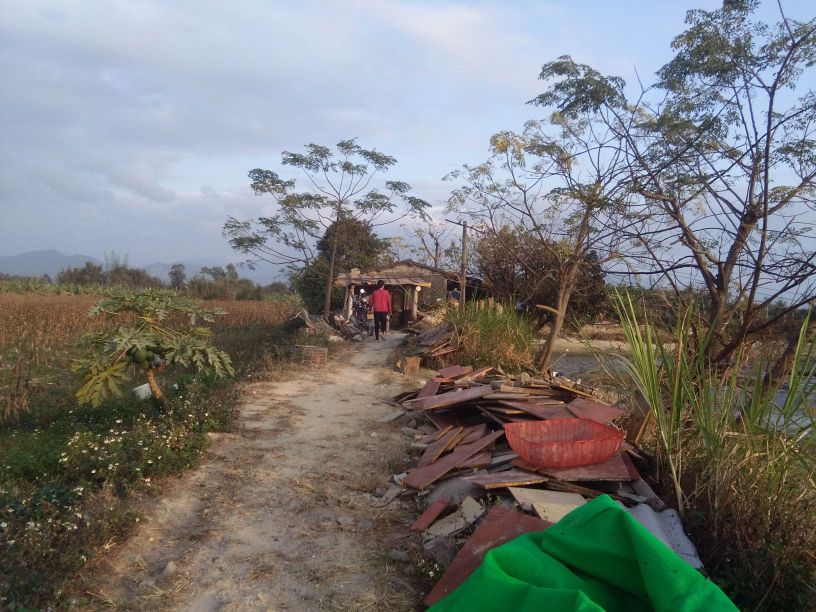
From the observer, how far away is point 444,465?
486 centimetres

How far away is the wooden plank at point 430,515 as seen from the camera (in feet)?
12.9

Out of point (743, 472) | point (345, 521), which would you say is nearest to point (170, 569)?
point (345, 521)

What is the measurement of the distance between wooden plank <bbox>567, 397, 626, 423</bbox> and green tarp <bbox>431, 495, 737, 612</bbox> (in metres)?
3.05

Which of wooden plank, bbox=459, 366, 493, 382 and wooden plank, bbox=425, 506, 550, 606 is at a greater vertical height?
wooden plank, bbox=459, 366, 493, 382

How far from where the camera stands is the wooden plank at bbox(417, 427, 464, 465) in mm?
5230

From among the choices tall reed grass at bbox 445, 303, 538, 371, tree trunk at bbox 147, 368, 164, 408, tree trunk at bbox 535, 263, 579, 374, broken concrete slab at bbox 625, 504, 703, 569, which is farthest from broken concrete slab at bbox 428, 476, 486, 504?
tall reed grass at bbox 445, 303, 538, 371

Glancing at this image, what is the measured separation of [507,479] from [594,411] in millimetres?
1973

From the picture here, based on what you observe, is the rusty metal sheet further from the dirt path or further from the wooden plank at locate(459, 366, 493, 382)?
the wooden plank at locate(459, 366, 493, 382)

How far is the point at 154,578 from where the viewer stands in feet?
10.7

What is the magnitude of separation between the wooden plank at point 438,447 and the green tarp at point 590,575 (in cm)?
284

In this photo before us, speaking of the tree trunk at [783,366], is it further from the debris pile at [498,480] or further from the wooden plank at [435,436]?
the wooden plank at [435,436]

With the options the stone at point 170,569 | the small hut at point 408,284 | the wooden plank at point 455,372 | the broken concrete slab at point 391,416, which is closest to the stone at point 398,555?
the stone at point 170,569

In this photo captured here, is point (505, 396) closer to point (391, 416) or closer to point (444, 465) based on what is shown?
point (444, 465)

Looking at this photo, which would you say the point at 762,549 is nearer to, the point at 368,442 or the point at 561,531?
the point at 561,531
